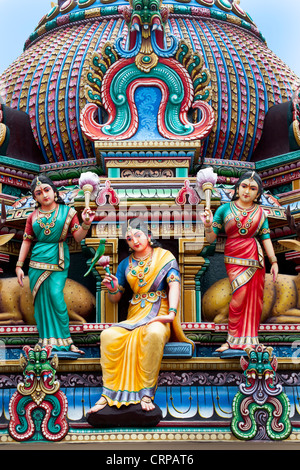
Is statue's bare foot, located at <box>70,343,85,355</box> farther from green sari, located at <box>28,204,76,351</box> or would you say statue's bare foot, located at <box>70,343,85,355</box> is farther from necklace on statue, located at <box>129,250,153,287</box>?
necklace on statue, located at <box>129,250,153,287</box>

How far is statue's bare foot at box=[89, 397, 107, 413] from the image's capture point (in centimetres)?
875

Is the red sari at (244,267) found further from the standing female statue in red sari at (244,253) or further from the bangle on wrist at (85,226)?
the bangle on wrist at (85,226)

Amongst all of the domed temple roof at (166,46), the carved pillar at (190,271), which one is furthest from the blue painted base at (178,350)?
the domed temple roof at (166,46)

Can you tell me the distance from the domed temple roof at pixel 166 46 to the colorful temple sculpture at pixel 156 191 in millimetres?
24

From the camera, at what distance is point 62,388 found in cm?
912

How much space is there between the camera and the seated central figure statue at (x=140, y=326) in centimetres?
884

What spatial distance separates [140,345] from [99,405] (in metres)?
0.71

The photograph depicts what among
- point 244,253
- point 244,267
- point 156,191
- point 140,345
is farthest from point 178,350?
point 156,191

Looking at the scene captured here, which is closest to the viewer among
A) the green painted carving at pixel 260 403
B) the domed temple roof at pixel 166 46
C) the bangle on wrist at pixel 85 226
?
the green painted carving at pixel 260 403

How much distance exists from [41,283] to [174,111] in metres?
3.03

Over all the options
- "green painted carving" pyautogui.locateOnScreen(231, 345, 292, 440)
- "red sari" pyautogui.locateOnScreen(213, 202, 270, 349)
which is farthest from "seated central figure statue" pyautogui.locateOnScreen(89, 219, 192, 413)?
"green painted carving" pyautogui.locateOnScreen(231, 345, 292, 440)

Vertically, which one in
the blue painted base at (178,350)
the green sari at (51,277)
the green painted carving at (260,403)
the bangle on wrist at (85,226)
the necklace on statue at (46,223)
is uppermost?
the necklace on statue at (46,223)

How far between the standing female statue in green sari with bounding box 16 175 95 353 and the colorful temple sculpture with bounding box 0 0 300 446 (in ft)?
0.34
